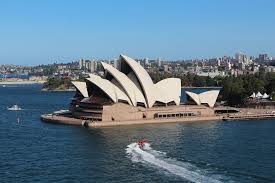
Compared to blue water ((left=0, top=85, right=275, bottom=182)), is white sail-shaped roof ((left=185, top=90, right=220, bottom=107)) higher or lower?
higher

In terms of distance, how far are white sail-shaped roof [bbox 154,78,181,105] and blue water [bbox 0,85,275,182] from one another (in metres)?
4.23

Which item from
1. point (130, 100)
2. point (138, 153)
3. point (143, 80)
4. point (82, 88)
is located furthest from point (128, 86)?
point (138, 153)

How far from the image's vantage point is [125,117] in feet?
131

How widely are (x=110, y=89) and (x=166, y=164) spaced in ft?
56.1

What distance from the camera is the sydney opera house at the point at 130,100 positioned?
39656 mm

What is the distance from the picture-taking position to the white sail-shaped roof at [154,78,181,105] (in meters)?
42.2

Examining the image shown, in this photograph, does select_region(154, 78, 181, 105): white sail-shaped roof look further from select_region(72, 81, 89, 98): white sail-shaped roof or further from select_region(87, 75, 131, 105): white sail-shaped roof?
select_region(72, 81, 89, 98): white sail-shaped roof

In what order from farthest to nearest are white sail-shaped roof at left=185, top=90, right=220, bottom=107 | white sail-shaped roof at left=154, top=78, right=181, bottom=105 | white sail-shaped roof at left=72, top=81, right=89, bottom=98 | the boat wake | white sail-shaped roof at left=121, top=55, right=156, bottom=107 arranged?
white sail-shaped roof at left=72, top=81, right=89, bottom=98 → white sail-shaped roof at left=185, top=90, right=220, bottom=107 → white sail-shaped roof at left=154, top=78, right=181, bottom=105 → white sail-shaped roof at left=121, top=55, right=156, bottom=107 → the boat wake

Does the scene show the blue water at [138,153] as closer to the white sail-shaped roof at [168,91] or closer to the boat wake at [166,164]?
the boat wake at [166,164]

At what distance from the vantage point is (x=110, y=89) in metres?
39.8

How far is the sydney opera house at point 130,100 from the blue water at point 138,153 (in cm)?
253

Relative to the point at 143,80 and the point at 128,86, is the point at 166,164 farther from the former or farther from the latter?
the point at 143,80

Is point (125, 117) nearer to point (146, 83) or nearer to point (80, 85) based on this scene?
point (146, 83)

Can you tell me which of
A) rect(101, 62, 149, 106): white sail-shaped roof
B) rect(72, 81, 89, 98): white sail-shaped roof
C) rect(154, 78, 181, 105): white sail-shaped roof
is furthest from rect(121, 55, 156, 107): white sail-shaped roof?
rect(72, 81, 89, 98): white sail-shaped roof
